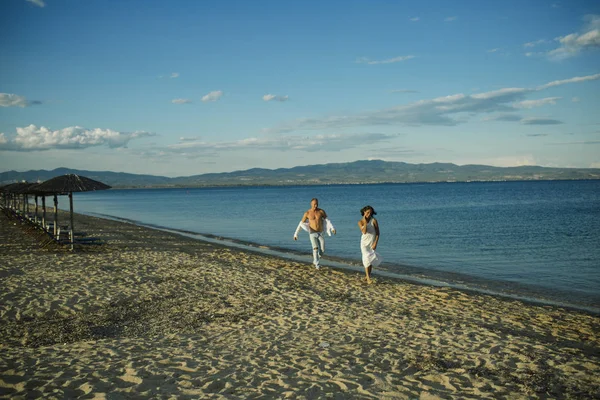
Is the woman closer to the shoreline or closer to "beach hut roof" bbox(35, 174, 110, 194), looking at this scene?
the shoreline

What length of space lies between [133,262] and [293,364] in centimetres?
990

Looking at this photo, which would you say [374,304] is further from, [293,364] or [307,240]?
[307,240]

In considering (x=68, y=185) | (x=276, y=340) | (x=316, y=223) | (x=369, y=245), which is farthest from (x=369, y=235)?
(x=68, y=185)

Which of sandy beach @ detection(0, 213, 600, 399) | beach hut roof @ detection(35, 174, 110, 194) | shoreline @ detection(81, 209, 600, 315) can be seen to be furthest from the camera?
beach hut roof @ detection(35, 174, 110, 194)

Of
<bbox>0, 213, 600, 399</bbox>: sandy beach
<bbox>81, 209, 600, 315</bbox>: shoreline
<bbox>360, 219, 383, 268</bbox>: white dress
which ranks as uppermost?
<bbox>360, 219, 383, 268</bbox>: white dress

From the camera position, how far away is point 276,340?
6797 millimetres

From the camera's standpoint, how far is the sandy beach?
5117 mm

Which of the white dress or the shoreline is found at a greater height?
the white dress

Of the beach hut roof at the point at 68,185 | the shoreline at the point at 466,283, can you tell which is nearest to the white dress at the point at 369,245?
the shoreline at the point at 466,283

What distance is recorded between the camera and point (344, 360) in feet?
19.6

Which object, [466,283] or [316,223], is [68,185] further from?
[466,283]

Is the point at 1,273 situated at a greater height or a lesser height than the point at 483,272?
greater

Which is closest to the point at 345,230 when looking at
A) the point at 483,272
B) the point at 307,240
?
the point at 307,240

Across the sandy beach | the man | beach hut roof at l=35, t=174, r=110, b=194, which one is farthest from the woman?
beach hut roof at l=35, t=174, r=110, b=194
